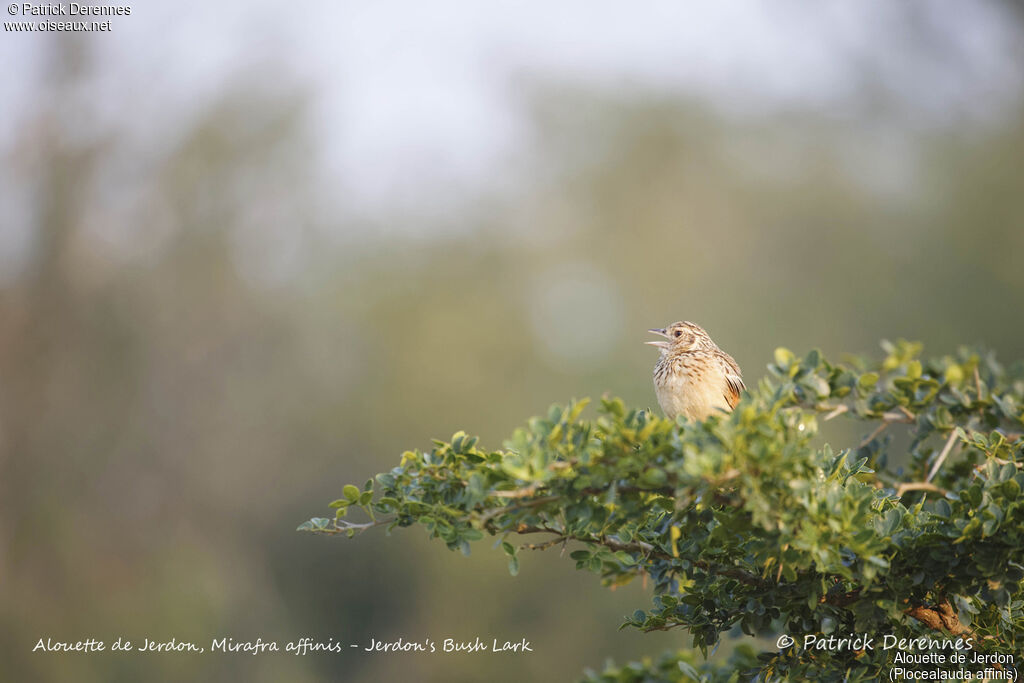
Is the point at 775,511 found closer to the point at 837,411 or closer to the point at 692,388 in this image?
the point at 837,411

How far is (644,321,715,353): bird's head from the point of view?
4.64 meters

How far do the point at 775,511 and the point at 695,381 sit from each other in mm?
2276

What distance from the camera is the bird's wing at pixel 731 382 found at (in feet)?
14.5

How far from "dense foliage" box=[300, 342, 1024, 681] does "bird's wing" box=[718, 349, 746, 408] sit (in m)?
1.52

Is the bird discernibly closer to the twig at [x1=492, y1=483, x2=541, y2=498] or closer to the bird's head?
the bird's head

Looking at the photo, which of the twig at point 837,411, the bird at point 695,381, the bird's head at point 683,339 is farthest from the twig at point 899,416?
the bird's head at point 683,339

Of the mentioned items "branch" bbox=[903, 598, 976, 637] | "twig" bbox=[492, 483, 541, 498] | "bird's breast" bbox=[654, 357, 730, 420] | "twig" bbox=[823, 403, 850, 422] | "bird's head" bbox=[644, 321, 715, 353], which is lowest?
"branch" bbox=[903, 598, 976, 637]

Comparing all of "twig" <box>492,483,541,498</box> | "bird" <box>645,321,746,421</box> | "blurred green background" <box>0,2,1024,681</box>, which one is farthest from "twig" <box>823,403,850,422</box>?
"blurred green background" <box>0,2,1024,681</box>

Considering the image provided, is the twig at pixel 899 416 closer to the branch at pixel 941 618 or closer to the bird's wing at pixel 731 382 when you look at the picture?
the branch at pixel 941 618

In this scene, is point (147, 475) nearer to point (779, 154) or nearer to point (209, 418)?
point (209, 418)

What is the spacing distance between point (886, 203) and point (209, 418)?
37.9 feet

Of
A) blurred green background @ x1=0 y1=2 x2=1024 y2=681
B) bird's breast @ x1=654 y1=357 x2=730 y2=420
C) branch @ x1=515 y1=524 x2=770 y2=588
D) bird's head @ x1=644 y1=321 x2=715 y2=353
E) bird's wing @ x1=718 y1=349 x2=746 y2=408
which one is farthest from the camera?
blurred green background @ x1=0 y1=2 x2=1024 y2=681

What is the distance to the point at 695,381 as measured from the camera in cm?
434

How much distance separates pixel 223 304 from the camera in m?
14.0
